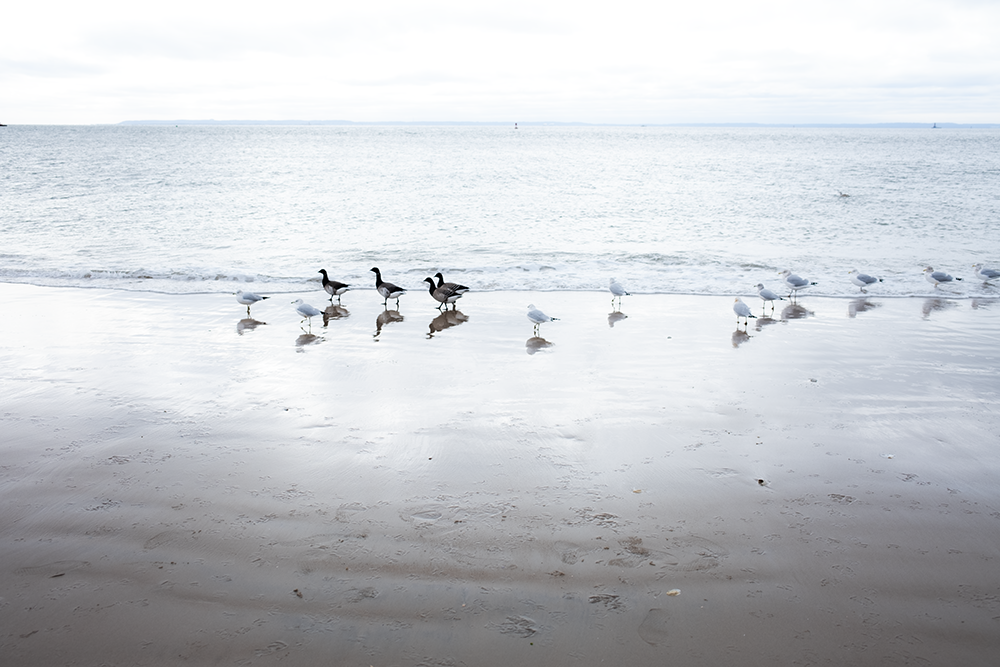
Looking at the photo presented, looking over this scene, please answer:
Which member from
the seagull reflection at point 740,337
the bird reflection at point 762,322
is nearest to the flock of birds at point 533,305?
the bird reflection at point 762,322

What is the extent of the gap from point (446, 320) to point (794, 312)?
21.6ft

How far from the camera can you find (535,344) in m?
10.2

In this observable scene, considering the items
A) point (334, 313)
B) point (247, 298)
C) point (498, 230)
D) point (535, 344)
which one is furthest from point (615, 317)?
point (498, 230)

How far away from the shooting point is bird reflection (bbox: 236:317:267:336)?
1105 centimetres

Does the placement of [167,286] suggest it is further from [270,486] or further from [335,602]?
[335,602]

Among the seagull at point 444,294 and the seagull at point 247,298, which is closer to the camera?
the seagull at point 247,298

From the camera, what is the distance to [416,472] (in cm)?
585

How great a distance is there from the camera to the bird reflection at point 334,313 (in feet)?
39.9

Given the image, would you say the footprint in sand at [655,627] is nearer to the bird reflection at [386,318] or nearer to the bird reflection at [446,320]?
the bird reflection at [446,320]

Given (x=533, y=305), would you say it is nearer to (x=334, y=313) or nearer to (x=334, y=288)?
(x=334, y=313)

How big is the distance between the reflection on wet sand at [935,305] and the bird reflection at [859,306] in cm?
84

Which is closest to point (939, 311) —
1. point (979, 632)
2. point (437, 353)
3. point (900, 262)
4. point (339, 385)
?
point (900, 262)

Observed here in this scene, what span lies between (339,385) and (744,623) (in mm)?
5530

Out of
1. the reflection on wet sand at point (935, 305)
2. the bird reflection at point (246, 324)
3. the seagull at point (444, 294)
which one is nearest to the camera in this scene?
the bird reflection at point (246, 324)
